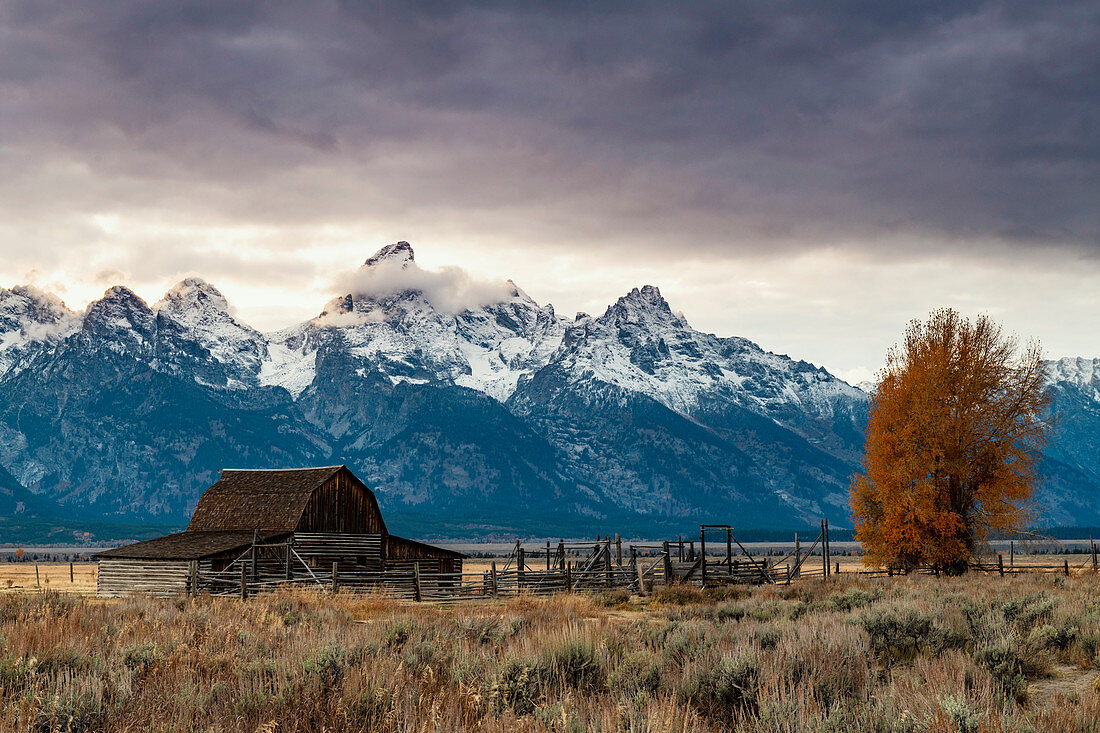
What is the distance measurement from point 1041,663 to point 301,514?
3945cm

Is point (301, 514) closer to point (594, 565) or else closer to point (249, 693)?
point (594, 565)

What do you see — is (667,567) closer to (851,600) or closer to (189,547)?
(851,600)

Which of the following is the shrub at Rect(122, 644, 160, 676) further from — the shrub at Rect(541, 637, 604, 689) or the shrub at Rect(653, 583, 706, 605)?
the shrub at Rect(653, 583, 706, 605)

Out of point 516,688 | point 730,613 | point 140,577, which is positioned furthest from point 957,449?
point 140,577

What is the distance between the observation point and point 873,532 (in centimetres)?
3906

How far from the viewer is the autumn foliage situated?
36.4 meters

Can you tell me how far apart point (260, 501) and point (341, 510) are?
4.46 metres

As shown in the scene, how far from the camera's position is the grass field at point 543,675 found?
24.8 feet

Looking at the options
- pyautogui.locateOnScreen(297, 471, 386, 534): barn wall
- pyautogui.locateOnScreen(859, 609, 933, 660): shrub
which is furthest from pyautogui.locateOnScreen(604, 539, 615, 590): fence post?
pyautogui.locateOnScreen(859, 609, 933, 660): shrub

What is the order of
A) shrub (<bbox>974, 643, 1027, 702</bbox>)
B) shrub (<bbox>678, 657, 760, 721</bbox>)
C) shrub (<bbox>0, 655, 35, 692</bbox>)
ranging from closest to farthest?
shrub (<bbox>0, 655, 35, 692</bbox>)
shrub (<bbox>678, 657, 760, 721</bbox>)
shrub (<bbox>974, 643, 1027, 702</bbox>)

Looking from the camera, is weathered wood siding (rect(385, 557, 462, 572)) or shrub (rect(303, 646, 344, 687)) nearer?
shrub (rect(303, 646, 344, 687))

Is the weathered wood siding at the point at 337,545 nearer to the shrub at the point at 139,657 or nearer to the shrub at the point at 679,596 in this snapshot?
the shrub at the point at 679,596

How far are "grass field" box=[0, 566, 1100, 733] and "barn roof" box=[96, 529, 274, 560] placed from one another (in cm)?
2683

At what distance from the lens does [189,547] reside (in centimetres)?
4409
